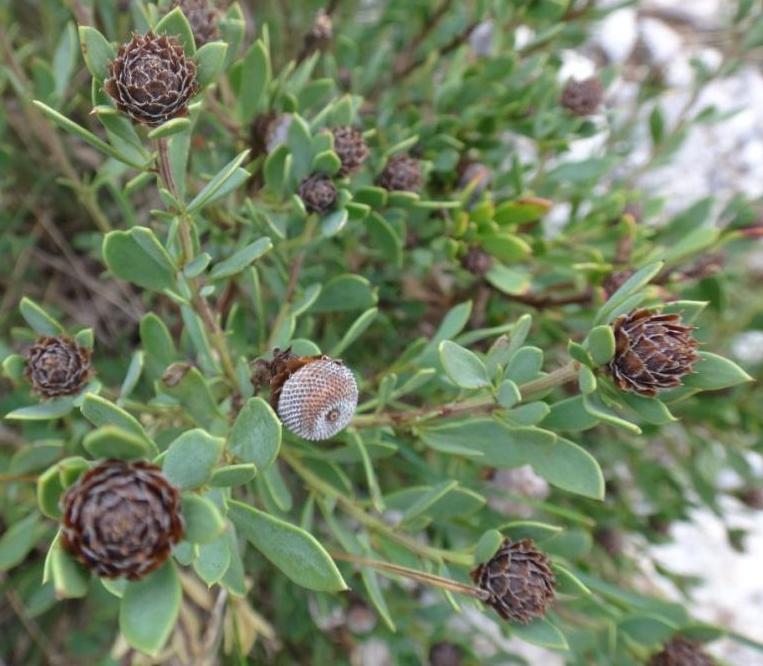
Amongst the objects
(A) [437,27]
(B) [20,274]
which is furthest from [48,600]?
(A) [437,27]

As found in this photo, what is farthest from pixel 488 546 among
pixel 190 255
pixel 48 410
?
pixel 48 410

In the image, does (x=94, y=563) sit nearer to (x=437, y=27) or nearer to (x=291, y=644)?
(x=291, y=644)

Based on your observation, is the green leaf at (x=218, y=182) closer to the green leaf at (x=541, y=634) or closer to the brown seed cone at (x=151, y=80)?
the brown seed cone at (x=151, y=80)

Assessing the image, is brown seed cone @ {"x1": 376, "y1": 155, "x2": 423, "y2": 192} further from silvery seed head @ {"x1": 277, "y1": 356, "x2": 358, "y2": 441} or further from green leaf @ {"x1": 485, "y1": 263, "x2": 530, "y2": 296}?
silvery seed head @ {"x1": 277, "y1": 356, "x2": 358, "y2": 441}

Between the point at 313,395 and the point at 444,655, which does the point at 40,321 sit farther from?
the point at 444,655

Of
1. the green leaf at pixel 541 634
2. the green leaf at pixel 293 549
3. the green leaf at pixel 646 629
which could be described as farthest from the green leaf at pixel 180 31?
the green leaf at pixel 646 629

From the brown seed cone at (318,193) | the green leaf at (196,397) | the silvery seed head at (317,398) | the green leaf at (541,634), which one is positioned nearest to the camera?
the silvery seed head at (317,398)
